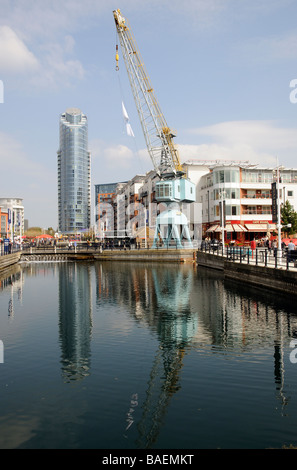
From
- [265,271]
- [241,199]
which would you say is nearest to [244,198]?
[241,199]

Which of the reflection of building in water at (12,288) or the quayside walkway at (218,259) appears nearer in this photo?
the reflection of building in water at (12,288)

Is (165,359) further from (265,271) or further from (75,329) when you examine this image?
(265,271)

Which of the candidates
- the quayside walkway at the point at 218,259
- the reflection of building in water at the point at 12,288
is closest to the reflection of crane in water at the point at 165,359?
the quayside walkway at the point at 218,259

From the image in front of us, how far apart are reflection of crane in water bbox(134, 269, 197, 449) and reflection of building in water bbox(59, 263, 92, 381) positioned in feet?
8.76

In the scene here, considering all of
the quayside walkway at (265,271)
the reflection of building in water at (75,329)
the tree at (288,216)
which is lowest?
the reflection of building in water at (75,329)

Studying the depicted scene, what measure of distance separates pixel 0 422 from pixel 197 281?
30580 millimetres

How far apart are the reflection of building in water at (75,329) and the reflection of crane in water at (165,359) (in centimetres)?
267

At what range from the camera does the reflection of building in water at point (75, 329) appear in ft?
45.1

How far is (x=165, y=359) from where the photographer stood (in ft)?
47.0

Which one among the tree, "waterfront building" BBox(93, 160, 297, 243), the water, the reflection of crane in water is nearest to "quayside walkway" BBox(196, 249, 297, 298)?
the water

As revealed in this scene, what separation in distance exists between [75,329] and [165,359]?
6731 mm

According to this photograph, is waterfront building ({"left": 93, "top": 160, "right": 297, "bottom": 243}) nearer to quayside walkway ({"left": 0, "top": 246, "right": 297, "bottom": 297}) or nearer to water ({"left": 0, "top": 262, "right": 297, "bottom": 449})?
quayside walkway ({"left": 0, "top": 246, "right": 297, "bottom": 297})

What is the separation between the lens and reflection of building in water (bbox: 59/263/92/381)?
13742 mm

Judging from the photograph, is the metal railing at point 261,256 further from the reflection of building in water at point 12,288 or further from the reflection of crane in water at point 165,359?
the reflection of building in water at point 12,288
